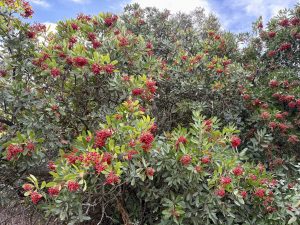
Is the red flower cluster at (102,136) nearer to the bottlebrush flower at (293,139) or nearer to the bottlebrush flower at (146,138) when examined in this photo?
the bottlebrush flower at (146,138)

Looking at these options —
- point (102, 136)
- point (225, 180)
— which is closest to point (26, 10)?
point (102, 136)

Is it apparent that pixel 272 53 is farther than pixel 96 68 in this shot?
Yes

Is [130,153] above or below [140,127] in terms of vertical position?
below

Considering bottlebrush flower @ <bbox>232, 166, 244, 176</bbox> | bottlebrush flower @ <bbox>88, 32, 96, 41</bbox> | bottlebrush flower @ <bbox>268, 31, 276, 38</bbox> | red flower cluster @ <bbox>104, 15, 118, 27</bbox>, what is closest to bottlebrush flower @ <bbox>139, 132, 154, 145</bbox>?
bottlebrush flower @ <bbox>232, 166, 244, 176</bbox>

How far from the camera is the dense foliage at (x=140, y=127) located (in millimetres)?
3248

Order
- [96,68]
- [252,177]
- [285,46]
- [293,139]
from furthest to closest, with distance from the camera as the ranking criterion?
[285,46] < [293,139] < [96,68] < [252,177]

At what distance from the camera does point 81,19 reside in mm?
5332

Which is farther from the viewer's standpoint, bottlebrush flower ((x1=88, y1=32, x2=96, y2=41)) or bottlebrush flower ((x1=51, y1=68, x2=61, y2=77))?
bottlebrush flower ((x1=88, y1=32, x2=96, y2=41))

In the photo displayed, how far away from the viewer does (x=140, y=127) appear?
3.22m

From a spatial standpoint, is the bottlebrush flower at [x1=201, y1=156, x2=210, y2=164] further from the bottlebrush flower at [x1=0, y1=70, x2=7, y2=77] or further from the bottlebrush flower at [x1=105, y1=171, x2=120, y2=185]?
the bottlebrush flower at [x1=0, y1=70, x2=7, y2=77]

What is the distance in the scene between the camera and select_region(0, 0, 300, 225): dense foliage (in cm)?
325

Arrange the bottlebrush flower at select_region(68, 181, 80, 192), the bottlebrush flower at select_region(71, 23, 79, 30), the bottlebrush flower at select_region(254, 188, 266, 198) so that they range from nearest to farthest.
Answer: the bottlebrush flower at select_region(68, 181, 80, 192)
the bottlebrush flower at select_region(254, 188, 266, 198)
the bottlebrush flower at select_region(71, 23, 79, 30)

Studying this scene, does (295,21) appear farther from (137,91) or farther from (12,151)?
(12,151)

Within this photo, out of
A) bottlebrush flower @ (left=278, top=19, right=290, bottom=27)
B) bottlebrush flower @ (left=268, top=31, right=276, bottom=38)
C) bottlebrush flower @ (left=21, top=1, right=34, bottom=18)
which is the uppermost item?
bottlebrush flower @ (left=278, top=19, right=290, bottom=27)
